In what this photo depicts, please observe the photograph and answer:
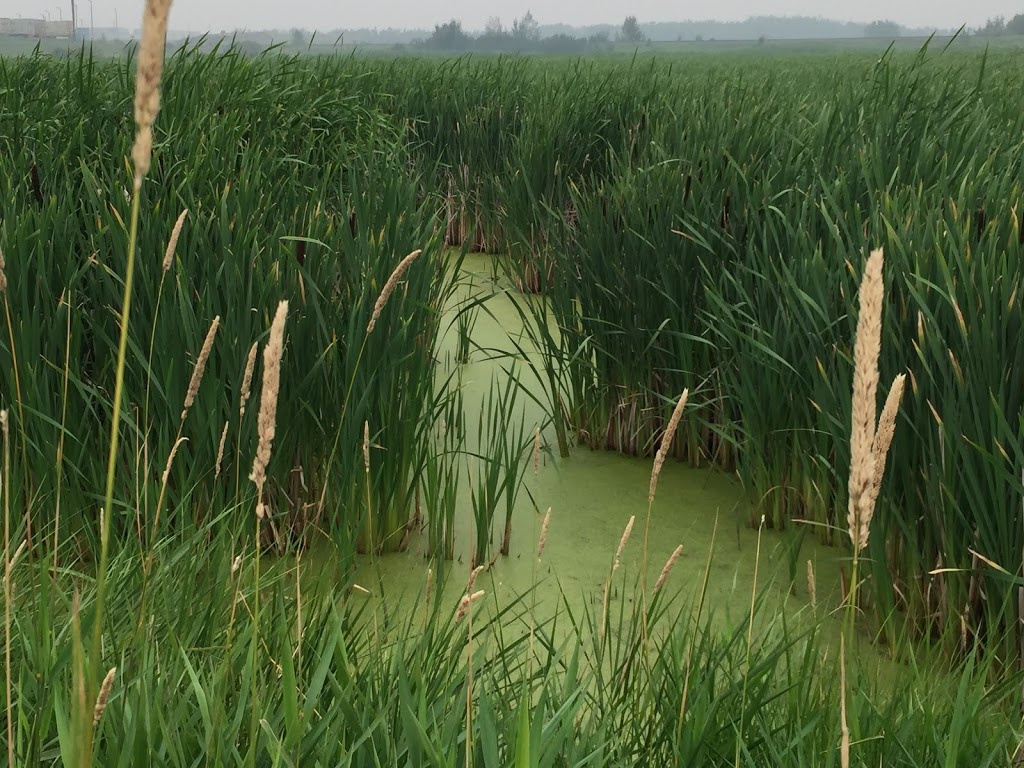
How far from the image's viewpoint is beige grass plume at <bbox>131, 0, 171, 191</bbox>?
0.46 metres

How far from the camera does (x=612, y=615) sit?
1809 mm

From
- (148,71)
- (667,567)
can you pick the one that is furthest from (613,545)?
(148,71)

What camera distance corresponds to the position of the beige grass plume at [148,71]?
459 millimetres

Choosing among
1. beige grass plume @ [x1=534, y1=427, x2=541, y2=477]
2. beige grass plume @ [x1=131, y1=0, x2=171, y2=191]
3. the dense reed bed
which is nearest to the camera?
beige grass plume @ [x1=131, y1=0, x2=171, y2=191]

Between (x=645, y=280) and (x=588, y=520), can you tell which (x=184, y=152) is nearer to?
(x=645, y=280)

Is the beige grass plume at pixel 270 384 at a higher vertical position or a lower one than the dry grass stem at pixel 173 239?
lower

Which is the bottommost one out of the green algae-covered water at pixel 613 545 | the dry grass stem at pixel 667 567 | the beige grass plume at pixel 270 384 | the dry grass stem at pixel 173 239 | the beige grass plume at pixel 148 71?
the green algae-covered water at pixel 613 545

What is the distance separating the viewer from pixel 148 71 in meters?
0.47

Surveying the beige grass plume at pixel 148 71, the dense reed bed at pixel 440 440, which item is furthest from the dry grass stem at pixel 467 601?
the beige grass plume at pixel 148 71

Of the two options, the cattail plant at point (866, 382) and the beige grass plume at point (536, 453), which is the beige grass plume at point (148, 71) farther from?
the beige grass plume at point (536, 453)

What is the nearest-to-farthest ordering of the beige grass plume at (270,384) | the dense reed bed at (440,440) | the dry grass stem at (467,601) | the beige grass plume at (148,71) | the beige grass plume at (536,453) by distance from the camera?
the beige grass plume at (148,71) → the beige grass plume at (270,384) → the dry grass stem at (467,601) → the dense reed bed at (440,440) → the beige grass plume at (536,453)

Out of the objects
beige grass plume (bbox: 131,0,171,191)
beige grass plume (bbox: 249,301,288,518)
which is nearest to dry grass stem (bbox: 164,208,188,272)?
beige grass plume (bbox: 249,301,288,518)

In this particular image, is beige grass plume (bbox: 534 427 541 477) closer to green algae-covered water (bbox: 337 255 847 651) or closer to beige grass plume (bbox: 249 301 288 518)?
green algae-covered water (bbox: 337 255 847 651)

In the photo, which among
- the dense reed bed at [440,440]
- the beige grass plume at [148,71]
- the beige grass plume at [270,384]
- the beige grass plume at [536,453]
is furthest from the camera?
the beige grass plume at [536,453]
